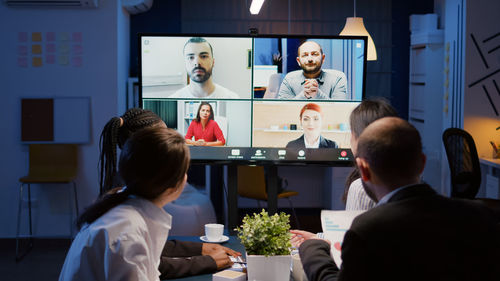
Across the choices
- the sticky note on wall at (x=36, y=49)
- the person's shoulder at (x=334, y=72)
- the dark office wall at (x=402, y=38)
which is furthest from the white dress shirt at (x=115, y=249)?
the dark office wall at (x=402, y=38)

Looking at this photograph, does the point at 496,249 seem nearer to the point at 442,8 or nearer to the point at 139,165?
the point at 139,165

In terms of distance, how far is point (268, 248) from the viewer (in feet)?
6.48

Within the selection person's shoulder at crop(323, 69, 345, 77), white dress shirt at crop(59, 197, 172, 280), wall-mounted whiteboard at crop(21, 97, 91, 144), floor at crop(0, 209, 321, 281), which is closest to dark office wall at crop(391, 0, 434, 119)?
floor at crop(0, 209, 321, 281)

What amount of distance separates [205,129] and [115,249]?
1.80 m

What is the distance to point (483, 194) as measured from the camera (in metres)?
5.87

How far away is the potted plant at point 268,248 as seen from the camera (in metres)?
1.97

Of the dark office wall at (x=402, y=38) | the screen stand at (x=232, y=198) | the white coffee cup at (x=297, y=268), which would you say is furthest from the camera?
the dark office wall at (x=402, y=38)

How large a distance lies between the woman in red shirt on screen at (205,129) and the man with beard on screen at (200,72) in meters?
0.08

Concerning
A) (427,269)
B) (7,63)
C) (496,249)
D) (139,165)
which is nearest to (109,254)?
(139,165)

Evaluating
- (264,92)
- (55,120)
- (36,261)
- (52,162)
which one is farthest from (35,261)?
(264,92)

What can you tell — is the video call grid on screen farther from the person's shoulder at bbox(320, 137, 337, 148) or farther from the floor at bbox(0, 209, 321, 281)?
the floor at bbox(0, 209, 321, 281)

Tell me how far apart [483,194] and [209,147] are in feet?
12.1

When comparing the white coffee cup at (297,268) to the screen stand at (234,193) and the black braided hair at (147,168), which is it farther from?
the screen stand at (234,193)

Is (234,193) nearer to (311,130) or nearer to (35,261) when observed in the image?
(311,130)
